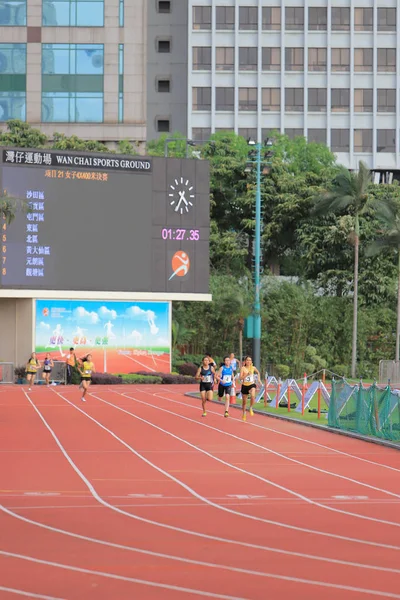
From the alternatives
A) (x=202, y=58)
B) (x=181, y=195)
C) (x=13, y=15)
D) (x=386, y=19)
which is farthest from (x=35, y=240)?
(x=386, y=19)

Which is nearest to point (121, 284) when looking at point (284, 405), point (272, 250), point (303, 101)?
point (284, 405)

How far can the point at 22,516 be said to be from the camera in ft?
52.3

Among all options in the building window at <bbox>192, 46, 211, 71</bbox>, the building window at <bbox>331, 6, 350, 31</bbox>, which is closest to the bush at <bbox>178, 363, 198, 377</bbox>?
the building window at <bbox>192, 46, 211, 71</bbox>

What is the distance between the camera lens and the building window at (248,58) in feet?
332

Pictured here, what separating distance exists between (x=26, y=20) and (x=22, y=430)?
6753 cm

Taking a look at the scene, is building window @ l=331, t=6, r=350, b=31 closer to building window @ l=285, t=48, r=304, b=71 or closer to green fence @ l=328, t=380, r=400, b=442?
building window @ l=285, t=48, r=304, b=71

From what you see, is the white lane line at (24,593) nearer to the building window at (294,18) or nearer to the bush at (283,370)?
the bush at (283,370)

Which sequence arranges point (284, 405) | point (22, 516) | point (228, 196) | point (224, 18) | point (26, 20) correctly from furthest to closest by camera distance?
point (224, 18)
point (26, 20)
point (228, 196)
point (284, 405)
point (22, 516)

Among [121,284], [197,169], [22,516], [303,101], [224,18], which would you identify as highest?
[224,18]

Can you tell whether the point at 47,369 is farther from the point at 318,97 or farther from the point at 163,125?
the point at 318,97

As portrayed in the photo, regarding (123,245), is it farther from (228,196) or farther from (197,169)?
(228,196)

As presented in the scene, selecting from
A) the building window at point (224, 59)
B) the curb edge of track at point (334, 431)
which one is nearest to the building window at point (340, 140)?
the building window at point (224, 59)

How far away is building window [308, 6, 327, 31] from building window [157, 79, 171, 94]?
40.4 ft

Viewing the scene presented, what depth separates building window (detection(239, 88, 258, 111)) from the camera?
101188mm
